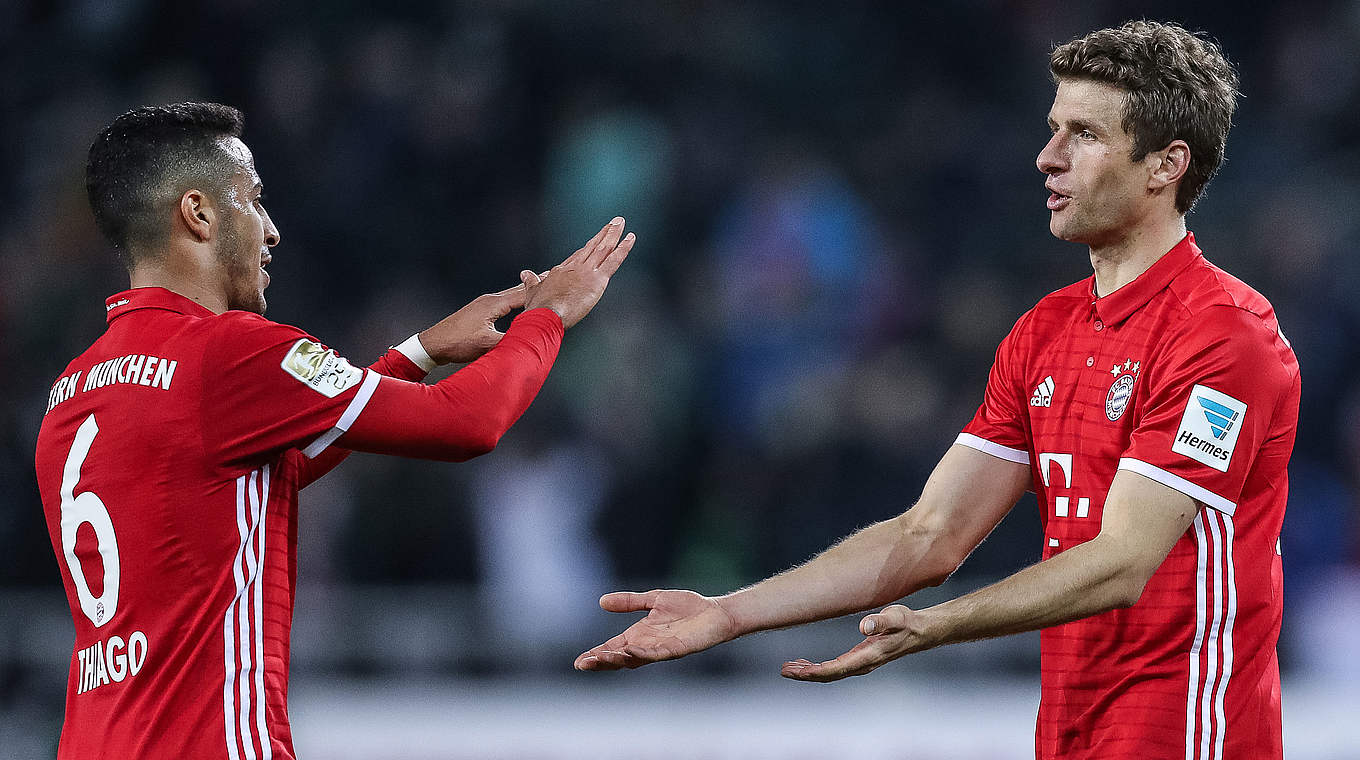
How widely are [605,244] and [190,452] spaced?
1.29 metres

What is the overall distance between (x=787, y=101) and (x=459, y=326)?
7.52 meters

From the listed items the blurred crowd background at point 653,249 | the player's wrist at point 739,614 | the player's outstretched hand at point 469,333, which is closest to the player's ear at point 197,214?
the player's outstretched hand at point 469,333

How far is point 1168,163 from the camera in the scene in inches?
148

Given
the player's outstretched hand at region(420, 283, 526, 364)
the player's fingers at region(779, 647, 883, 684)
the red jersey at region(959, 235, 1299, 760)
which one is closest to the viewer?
the player's fingers at region(779, 647, 883, 684)

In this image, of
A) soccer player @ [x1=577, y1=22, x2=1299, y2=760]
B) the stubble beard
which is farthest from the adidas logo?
the stubble beard

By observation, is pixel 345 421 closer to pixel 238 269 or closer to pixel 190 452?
pixel 190 452

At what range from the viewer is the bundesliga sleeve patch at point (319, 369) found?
344 cm

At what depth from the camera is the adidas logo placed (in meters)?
3.79

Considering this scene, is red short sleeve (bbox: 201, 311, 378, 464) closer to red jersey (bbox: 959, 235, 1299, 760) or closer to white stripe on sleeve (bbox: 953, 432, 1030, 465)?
white stripe on sleeve (bbox: 953, 432, 1030, 465)

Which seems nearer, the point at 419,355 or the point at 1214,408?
the point at 1214,408

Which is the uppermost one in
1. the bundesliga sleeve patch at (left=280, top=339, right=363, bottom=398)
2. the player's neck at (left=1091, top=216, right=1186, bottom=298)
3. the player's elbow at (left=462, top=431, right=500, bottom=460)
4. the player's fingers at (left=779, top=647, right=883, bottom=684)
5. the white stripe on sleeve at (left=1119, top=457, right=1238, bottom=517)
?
the player's neck at (left=1091, top=216, right=1186, bottom=298)

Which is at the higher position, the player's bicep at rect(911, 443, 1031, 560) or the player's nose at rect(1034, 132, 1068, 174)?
the player's nose at rect(1034, 132, 1068, 174)

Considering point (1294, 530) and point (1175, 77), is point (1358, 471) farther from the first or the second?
point (1175, 77)

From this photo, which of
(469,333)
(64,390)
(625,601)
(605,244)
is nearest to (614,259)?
(605,244)
